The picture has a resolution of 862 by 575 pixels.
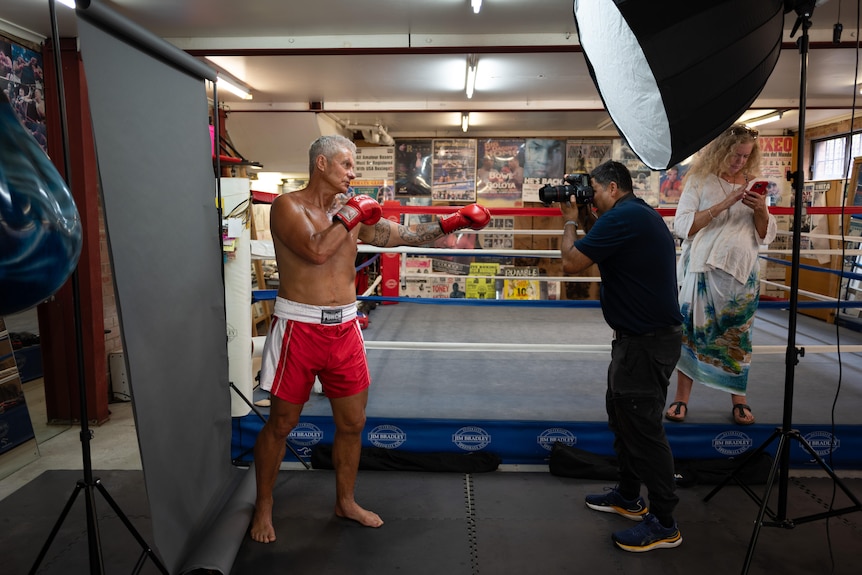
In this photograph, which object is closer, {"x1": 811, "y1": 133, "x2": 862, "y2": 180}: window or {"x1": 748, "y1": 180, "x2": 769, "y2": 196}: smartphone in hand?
{"x1": 748, "y1": 180, "x2": 769, "y2": 196}: smartphone in hand

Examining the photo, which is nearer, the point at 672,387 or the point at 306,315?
the point at 306,315

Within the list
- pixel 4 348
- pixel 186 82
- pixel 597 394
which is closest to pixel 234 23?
pixel 186 82

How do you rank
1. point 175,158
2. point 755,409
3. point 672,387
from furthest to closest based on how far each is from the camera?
point 672,387 → point 755,409 → point 175,158

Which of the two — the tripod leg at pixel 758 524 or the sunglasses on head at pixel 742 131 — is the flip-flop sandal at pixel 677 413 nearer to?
the tripod leg at pixel 758 524

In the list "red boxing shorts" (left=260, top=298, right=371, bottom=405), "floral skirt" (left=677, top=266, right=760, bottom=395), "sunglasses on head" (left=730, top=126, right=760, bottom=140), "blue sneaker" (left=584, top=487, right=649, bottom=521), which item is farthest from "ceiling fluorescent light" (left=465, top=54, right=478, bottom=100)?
"blue sneaker" (left=584, top=487, right=649, bottom=521)

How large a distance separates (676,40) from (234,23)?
318cm

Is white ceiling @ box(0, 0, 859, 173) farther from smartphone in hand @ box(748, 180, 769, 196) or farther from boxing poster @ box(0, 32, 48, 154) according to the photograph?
smartphone in hand @ box(748, 180, 769, 196)

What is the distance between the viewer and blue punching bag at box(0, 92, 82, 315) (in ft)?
1.80

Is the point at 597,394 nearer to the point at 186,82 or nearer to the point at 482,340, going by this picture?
the point at 482,340

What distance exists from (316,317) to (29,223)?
1376 millimetres

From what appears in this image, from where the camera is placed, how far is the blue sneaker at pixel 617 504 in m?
2.12

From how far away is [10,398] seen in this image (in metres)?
2.83

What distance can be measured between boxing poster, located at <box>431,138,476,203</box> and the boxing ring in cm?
394

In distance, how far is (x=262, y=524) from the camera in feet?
6.55
